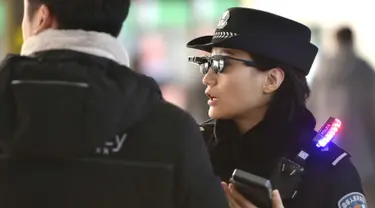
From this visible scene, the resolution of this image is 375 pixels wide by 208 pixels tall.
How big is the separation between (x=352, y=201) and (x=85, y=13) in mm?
1157

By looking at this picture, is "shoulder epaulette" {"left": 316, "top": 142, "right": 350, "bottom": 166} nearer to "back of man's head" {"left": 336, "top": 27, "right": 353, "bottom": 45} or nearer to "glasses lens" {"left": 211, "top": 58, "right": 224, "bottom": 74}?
"glasses lens" {"left": 211, "top": 58, "right": 224, "bottom": 74}

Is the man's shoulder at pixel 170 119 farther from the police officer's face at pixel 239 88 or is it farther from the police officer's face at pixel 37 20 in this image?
the police officer's face at pixel 239 88

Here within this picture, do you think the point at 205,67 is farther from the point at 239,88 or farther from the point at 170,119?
the point at 170,119

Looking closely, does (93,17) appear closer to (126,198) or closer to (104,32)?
(104,32)

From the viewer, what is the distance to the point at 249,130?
2.99 meters

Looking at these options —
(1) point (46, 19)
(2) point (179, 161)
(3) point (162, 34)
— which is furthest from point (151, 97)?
(3) point (162, 34)

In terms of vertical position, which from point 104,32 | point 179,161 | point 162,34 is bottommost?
point 162,34

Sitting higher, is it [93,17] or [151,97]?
[93,17]

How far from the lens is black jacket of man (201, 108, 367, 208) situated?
287 centimetres

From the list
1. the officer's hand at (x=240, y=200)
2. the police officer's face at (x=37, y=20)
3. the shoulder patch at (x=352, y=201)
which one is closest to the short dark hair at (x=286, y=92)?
the shoulder patch at (x=352, y=201)

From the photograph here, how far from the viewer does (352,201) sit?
2.86m

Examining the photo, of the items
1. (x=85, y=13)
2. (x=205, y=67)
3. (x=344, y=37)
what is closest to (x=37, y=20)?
(x=85, y=13)

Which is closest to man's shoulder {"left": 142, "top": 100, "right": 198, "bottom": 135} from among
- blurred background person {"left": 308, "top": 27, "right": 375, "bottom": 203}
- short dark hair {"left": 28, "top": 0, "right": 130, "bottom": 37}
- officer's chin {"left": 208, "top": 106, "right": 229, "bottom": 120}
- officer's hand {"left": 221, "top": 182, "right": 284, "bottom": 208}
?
short dark hair {"left": 28, "top": 0, "right": 130, "bottom": 37}

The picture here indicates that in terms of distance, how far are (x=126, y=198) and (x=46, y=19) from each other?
490 millimetres
